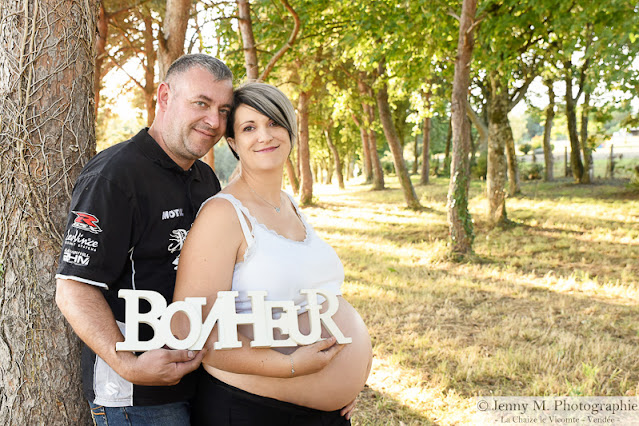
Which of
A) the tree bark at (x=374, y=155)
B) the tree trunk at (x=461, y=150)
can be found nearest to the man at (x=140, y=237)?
the tree trunk at (x=461, y=150)

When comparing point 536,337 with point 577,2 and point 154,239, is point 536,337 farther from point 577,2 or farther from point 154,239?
point 577,2

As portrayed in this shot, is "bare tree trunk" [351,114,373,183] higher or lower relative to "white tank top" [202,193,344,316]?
higher

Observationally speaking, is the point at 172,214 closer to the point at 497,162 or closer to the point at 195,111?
the point at 195,111

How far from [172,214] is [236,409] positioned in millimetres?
861

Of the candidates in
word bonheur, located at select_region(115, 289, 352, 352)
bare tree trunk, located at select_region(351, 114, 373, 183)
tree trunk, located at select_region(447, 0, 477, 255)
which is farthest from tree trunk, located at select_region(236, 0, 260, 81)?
bare tree trunk, located at select_region(351, 114, 373, 183)

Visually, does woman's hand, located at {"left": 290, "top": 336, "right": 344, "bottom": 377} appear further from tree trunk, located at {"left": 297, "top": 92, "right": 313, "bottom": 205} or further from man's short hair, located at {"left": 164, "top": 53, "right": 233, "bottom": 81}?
tree trunk, located at {"left": 297, "top": 92, "right": 313, "bottom": 205}

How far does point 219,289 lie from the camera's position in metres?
1.72

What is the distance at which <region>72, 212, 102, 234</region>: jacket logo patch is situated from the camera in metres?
1.65

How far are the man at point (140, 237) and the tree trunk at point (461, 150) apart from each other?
674 cm

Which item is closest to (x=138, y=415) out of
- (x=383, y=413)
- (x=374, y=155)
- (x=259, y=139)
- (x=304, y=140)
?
(x=259, y=139)

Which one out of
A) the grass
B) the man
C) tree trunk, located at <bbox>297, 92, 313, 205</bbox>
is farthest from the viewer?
tree trunk, located at <bbox>297, 92, 313, 205</bbox>

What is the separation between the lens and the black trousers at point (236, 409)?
6.17ft

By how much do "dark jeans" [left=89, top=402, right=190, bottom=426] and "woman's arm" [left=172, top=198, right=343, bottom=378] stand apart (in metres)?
0.41

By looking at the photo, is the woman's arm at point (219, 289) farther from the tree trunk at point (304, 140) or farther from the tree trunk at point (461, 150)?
the tree trunk at point (304, 140)
